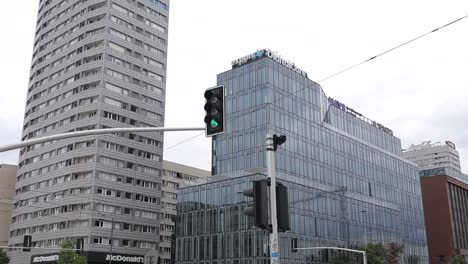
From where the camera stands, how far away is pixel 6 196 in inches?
4043

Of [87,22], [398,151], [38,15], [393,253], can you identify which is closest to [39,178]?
[87,22]

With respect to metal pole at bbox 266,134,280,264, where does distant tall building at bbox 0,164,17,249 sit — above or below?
above

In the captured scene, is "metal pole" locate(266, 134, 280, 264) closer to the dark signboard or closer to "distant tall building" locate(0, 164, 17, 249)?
the dark signboard

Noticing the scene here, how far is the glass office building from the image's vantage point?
68.7 metres

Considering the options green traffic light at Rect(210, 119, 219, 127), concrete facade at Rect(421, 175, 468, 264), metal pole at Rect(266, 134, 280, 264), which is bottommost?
metal pole at Rect(266, 134, 280, 264)

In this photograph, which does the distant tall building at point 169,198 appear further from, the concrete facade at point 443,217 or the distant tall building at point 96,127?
the concrete facade at point 443,217

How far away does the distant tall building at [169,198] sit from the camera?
Answer: 101 meters

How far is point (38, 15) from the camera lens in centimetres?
10438

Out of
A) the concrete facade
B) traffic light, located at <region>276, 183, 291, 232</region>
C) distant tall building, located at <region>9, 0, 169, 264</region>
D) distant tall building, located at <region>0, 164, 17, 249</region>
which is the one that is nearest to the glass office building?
distant tall building, located at <region>9, 0, 169, 264</region>

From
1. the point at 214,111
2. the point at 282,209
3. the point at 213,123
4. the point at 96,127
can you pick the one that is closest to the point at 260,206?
the point at 282,209

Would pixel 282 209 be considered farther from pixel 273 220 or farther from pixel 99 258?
pixel 99 258

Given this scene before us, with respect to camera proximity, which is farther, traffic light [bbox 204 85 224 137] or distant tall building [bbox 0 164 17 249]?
distant tall building [bbox 0 164 17 249]

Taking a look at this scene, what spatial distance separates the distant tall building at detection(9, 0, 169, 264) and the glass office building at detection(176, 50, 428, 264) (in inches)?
483

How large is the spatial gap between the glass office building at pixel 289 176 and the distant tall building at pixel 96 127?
12.3 m
